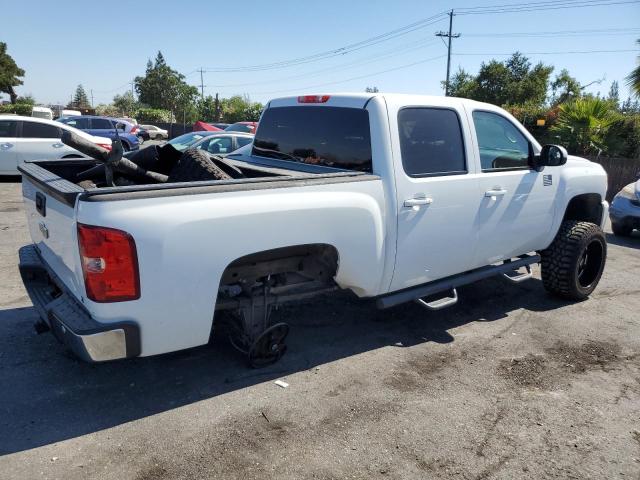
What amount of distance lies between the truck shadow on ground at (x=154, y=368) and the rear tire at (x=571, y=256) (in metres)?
0.62

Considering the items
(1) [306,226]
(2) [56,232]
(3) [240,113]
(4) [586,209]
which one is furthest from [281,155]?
(3) [240,113]

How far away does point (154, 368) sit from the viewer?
11.9ft

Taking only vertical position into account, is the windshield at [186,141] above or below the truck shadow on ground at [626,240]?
above

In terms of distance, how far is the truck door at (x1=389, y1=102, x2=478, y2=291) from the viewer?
3.73 m

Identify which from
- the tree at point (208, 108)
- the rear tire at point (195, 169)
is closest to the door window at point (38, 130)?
the rear tire at point (195, 169)

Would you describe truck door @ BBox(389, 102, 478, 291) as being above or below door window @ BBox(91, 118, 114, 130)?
below

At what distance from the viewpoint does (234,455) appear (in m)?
2.74

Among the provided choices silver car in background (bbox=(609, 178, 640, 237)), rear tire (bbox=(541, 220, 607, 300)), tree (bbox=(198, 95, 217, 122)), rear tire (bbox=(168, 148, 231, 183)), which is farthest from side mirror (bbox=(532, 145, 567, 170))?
tree (bbox=(198, 95, 217, 122))

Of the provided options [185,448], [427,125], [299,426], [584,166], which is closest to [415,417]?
[299,426]

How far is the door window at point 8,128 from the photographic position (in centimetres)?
1130

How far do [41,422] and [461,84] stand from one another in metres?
57.1

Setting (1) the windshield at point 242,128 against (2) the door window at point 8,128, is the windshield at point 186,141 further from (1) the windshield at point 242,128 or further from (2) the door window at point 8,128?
(1) the windshield at point 242,128

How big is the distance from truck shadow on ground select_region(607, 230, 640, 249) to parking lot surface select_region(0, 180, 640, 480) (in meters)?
4.94

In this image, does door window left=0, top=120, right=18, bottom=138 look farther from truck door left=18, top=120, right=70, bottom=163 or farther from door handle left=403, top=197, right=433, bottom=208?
door handle left=403, top=197, right=433, bottom=208
